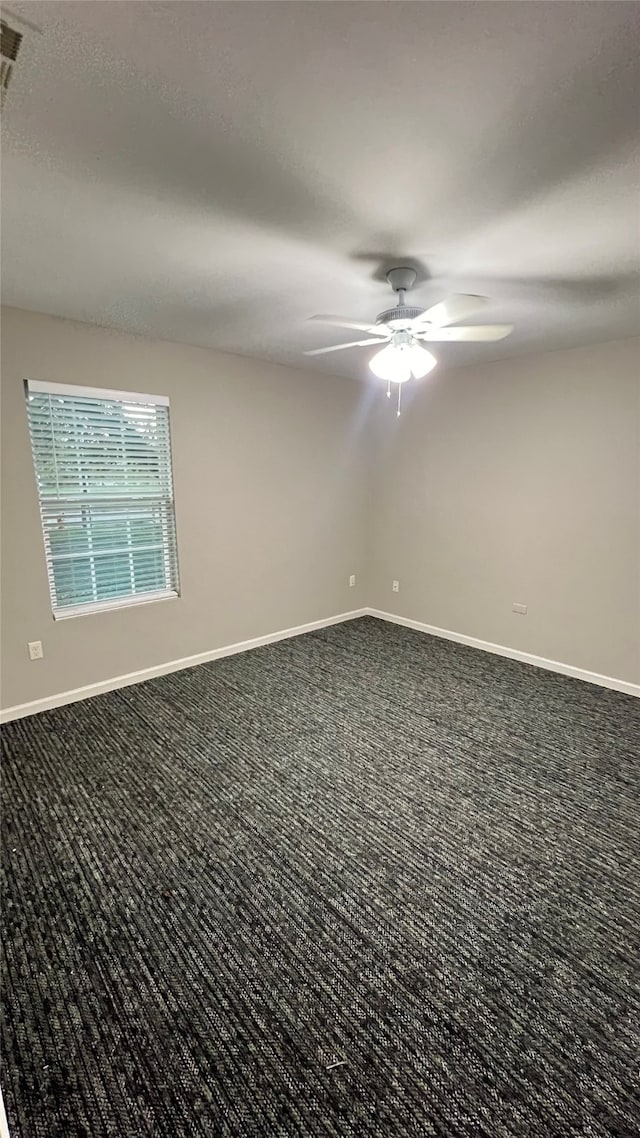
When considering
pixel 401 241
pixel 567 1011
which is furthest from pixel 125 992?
pixel 401 241

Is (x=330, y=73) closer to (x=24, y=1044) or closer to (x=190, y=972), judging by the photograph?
(x=190, y=972)

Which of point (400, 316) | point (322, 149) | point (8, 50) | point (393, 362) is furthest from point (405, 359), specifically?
point (8, 50)

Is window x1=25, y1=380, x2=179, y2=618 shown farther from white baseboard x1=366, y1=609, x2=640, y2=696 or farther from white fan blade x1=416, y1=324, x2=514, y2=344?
white baseboard x1=366, y1=609, x2=640, y2=696

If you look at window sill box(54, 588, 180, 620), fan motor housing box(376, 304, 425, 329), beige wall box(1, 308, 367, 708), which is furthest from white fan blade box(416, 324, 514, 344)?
window sill box(54, 588, 180, 620)

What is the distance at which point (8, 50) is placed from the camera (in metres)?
1.01

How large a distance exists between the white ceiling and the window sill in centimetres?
185

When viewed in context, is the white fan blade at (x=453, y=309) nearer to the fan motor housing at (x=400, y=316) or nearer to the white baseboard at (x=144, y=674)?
the fan motor housing at (x=400, y=316)

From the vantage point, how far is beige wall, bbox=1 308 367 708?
2854 millimetres

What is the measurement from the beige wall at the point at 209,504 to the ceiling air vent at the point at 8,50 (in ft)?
6.19

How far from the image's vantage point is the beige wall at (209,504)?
9.36ft

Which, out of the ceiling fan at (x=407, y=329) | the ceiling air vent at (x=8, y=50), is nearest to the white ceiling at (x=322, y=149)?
the ceiling air vent at (x=8, y=50)

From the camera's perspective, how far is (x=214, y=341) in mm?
3297

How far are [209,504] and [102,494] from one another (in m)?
0.79

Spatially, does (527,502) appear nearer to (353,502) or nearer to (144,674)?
(353,502)
